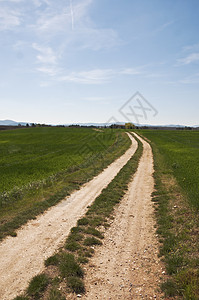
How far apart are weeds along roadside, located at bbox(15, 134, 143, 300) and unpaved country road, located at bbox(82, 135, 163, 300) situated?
0.31 meters

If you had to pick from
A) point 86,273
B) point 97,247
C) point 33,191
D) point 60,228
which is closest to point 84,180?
point 33,191

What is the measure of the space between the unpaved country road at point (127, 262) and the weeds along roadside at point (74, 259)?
12.3 inches

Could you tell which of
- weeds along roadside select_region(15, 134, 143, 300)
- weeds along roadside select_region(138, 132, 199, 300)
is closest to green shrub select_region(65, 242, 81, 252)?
weeds along roadside select_region(15, 134, 143, 300)

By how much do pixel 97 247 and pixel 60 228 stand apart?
7.07ft

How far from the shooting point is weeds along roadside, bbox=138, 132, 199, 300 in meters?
5.25

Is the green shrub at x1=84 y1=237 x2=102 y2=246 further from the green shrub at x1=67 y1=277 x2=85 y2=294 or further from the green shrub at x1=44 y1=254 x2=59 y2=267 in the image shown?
the green shrub at x1=67 y1=277 x2=85 y2=294

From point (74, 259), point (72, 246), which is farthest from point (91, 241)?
point (74, 259)

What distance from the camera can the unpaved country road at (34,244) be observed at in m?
5.63

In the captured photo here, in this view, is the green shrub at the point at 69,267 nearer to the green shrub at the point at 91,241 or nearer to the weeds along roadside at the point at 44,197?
the green shrub at the point at 91,241

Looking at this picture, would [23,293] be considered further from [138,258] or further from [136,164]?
[136,164]

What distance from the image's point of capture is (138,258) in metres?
6.73

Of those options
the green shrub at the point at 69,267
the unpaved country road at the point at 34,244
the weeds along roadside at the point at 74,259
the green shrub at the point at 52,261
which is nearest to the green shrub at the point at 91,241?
the weeds along roadside at the point at 74,259

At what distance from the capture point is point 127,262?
257 inches

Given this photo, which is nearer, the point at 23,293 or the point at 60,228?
the point at 23,293
